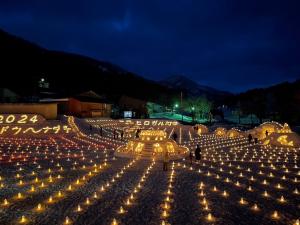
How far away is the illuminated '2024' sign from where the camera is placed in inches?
1254

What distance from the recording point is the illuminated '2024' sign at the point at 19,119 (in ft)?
105

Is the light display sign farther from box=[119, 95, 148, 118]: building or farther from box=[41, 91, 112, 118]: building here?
box=[119, 95, 148, 118]: building

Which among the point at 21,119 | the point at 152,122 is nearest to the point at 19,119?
the point at 21,119

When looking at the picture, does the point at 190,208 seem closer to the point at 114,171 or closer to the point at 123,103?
the point at 114,171

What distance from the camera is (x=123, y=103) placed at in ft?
201

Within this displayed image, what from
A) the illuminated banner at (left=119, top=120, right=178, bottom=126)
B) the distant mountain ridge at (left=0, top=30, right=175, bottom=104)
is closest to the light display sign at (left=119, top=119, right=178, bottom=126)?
the illuminated banner at (left=119, top=120, right=178, bottom=126)

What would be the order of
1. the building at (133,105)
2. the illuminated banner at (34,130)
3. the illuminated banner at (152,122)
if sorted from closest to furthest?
the illuminated banner at (34,130), the illuminated banner at (152,122), the building at (133,105)

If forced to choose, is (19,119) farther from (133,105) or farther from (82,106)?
(133,105)

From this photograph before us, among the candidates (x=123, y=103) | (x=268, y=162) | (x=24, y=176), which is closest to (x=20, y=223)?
(x=24, y=176)

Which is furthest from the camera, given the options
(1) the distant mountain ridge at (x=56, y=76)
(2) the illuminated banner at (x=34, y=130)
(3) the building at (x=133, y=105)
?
(1) the distant mountain ridge at (x=56, y=76)

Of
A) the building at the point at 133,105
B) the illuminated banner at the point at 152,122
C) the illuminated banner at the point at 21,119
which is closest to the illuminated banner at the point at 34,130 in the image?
the illuminated banner at the point at 21,119

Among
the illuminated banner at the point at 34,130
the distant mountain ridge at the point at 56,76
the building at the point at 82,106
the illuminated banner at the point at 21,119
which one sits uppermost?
the distant mountain ridge at the point at 56,76

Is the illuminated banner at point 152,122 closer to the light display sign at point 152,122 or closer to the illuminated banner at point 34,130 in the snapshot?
the light display sign at point 152,122

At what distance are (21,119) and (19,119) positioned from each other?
224mm
